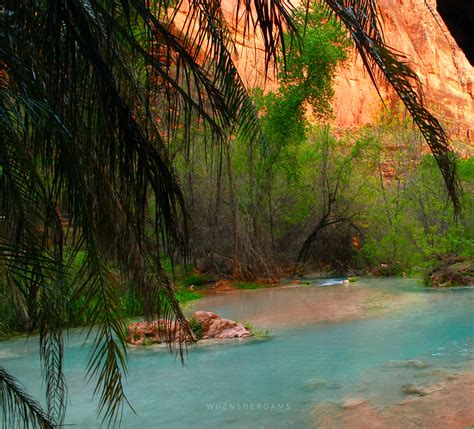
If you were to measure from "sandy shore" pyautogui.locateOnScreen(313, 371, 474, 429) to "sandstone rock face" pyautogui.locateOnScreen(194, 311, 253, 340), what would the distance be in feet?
12.6

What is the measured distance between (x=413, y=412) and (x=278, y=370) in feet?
7.43

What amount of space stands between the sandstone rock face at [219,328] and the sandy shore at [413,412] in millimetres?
Answer: 3839

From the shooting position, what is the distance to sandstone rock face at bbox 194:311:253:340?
9883mm

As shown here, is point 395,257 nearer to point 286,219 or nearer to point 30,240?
point 286,219

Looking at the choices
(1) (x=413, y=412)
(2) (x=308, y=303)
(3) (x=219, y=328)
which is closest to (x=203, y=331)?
(3) (x=219, y=328)

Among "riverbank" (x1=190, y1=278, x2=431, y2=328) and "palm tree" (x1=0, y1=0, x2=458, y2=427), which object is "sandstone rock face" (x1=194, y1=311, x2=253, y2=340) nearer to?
"riverbank" (x1=190, y1=278, x2=431, y2=328)

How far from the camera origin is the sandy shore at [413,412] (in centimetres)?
538

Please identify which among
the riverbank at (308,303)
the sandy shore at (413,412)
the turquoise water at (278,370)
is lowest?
the sandy shore at (413,412)

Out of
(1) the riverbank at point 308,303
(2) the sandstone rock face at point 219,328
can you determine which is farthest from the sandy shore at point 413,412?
(1) the riverbank at point 308,303

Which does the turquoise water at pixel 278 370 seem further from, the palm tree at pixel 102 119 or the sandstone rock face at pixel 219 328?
the palm tree at pixel 102 119

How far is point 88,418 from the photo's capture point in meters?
6.21

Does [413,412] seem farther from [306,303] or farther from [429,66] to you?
[429,66]

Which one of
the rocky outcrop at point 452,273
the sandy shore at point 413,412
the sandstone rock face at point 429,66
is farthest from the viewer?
the sandstone rock face at point 429,66

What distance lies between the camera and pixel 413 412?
568 cm
